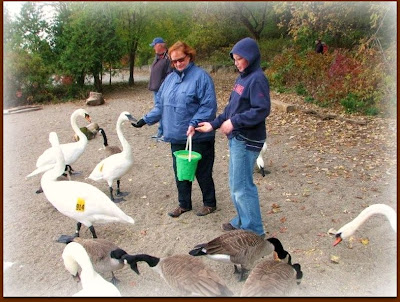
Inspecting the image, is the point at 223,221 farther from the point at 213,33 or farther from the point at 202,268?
the point at 213,33

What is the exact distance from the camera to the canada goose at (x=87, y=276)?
3.21 m

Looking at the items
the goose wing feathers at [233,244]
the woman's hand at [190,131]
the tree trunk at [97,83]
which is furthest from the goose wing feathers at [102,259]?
the tree trunk at [97,83]

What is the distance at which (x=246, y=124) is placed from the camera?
392cm

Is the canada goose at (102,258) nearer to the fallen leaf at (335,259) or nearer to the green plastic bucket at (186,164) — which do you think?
the green plastic bucket at (186,164)

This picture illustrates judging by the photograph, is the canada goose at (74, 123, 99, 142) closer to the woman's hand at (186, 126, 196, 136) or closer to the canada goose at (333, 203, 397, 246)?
the woman's hand at (186, 126, 196, 136)

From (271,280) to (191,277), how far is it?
27.2 inches

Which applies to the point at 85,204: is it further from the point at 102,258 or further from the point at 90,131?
the point at 90,131

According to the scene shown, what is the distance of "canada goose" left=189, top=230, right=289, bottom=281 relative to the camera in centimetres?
385

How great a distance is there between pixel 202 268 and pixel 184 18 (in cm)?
1906

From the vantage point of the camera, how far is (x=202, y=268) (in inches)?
139

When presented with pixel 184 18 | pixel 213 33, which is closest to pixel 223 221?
pixel 184 18

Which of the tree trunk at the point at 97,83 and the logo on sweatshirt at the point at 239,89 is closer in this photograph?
the logo on sweatshirt at the point at 239,89

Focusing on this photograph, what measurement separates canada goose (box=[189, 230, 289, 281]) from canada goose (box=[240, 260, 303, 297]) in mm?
280

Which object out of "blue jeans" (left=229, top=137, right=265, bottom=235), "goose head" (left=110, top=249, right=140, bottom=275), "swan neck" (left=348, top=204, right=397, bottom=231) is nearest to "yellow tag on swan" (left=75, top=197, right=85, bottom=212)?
"goose head" (left=110, top=249, right=140, bottom=275)
